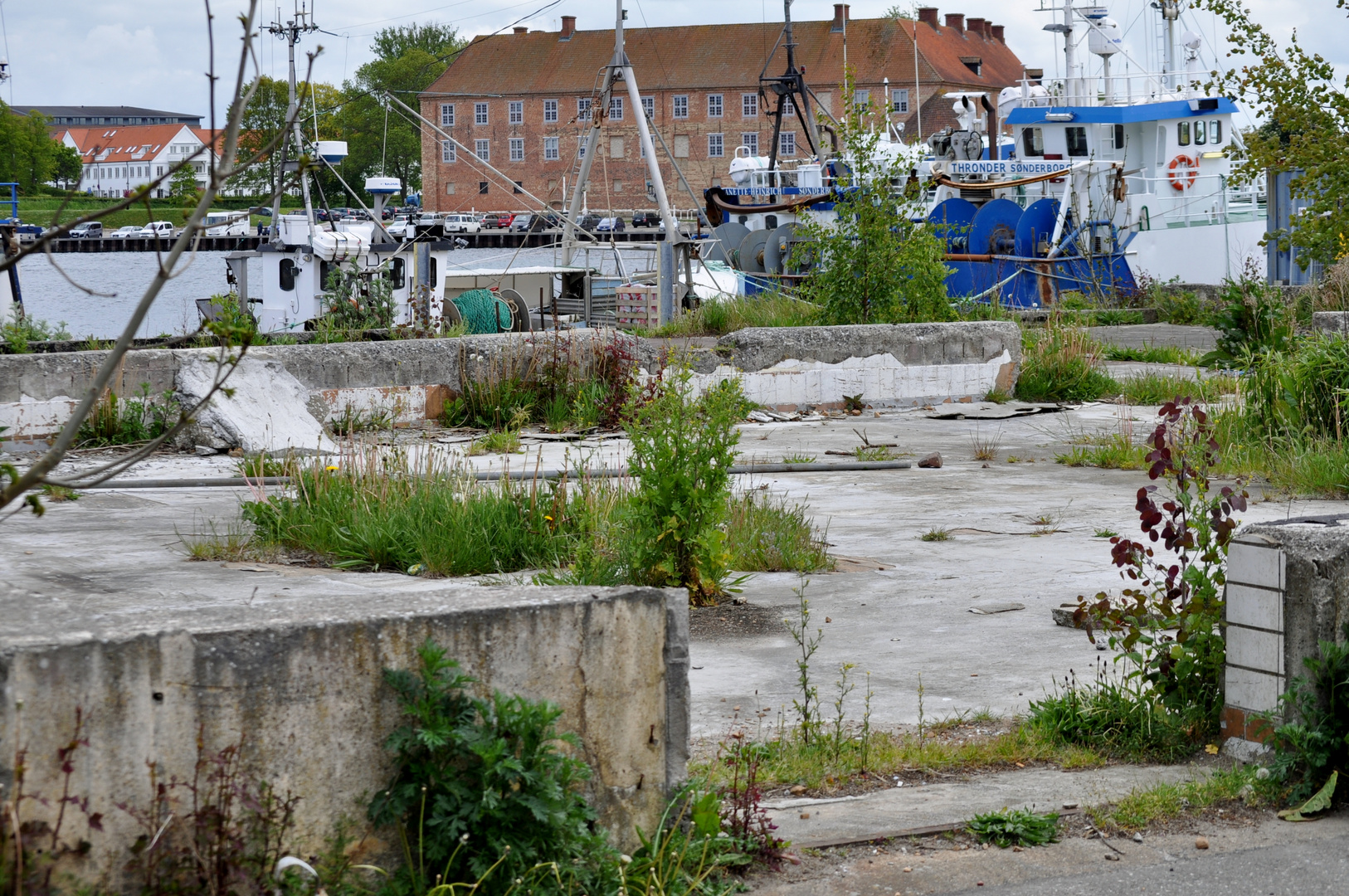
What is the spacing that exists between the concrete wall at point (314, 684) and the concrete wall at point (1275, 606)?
1932 mm

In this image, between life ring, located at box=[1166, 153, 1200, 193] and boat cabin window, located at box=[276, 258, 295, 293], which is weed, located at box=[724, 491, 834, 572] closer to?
boat cabin window, located at box=[276, 258, 295, 293]

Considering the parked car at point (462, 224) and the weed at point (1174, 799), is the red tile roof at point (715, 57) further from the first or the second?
the weed at point (1174, 799)

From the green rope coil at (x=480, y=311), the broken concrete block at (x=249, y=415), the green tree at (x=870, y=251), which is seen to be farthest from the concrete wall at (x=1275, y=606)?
the green rope coil at (x=480, y=311)

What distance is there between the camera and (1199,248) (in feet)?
97.8

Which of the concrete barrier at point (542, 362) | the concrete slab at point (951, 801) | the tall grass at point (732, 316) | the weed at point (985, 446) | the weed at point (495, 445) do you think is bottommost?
the concrete slab at point (951, 801)

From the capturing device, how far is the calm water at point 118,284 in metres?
54.1

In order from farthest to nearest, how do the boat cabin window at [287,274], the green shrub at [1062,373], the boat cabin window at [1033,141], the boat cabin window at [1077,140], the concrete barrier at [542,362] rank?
the boat cabin window at [1033,141] → the boat cabin window at [1077,140] → the boat cabin window at [287,274] → the green shrub at [1062,373] → the concrete barrier at [542,362]

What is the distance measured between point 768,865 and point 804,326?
1126 cm

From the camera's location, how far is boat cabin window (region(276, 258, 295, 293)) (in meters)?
23.4

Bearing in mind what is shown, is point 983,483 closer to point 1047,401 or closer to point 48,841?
point 1047,401

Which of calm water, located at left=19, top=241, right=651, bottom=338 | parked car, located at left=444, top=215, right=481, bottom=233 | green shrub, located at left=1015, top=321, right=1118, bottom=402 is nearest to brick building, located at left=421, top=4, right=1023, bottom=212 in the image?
parked car, located at left=444, top=215, right=481, bottom=233

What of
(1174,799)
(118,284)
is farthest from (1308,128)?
(118,284)

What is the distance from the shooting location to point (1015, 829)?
3.90 m

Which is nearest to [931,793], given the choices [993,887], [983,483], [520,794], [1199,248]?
[993,887]
